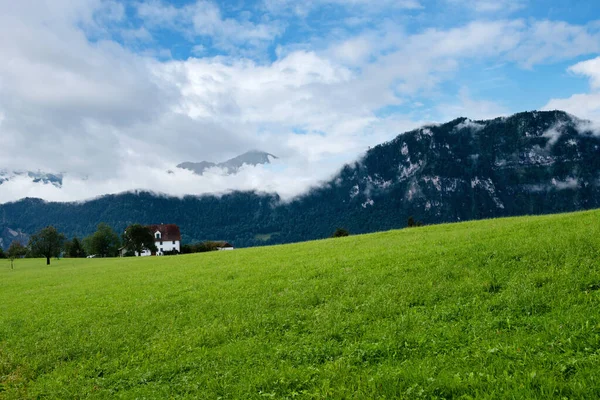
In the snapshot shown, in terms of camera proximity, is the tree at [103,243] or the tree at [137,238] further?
the tree at [103,243]

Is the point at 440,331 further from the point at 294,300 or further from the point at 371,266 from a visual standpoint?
the point at 371,266

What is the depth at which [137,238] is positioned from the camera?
12850cm

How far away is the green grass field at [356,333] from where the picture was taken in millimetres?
8961

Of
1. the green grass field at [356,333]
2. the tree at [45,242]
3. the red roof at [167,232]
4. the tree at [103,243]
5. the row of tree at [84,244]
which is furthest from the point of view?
the red roof at [167,232]

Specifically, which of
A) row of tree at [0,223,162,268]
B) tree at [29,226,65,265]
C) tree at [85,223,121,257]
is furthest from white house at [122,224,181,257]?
tree at [29,226,65,265]

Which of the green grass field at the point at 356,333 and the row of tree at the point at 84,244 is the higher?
the row of tree at the point at 84,244

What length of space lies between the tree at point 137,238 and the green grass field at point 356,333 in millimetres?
112574

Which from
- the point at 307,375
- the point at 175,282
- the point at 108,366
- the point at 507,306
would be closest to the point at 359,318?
the point at 307,375

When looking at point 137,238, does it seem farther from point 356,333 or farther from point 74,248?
point 356,333

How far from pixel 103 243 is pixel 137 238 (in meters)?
31.9

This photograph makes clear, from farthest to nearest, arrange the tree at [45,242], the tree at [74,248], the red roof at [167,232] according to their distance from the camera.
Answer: the red roof at [167,232]
the tree at [74,248]
the tree at [45,242]

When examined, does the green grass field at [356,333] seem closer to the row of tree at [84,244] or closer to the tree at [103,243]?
the row of tree at [84,244]

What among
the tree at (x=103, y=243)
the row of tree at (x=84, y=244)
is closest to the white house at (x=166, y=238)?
the row of tree at (x=84, y=244)

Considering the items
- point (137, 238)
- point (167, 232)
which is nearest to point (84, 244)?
point (167, 232)
